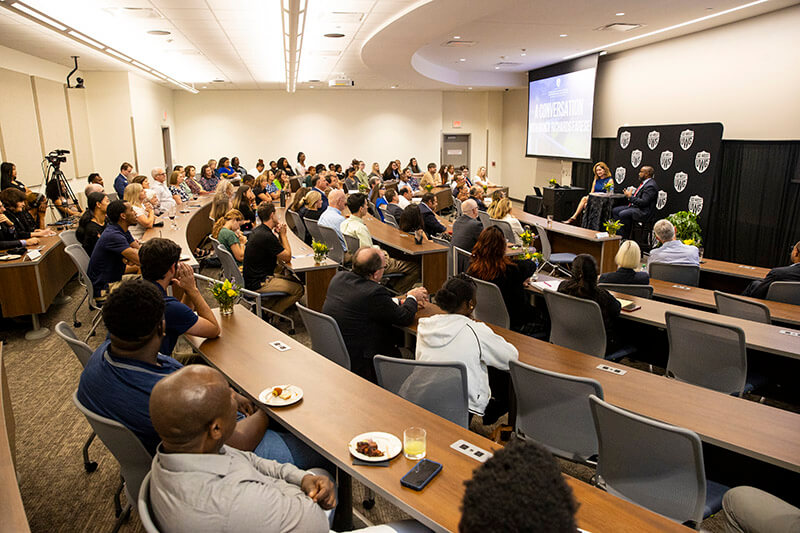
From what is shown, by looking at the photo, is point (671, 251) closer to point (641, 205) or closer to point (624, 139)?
point (641, 205)

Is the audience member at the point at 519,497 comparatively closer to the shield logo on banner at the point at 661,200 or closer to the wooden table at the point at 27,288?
the wooden table at the point at 27,288

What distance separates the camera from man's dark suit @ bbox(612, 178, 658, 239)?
982 centimetres

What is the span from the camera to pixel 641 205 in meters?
9.90

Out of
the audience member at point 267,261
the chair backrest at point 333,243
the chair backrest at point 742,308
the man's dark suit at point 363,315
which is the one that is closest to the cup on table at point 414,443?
the man's dark suit at point 363,315

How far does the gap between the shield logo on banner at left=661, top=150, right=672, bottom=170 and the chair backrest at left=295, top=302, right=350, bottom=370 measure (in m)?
9.03

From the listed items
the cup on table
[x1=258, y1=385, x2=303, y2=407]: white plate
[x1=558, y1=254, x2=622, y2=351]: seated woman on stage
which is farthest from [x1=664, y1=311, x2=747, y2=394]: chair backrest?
[x1=258, y1=385, x2=303, y2=407]: white plate

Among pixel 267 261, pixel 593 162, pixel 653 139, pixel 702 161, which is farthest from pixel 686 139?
pixel 267 261

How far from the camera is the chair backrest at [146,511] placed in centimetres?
159

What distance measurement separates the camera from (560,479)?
1063 mm

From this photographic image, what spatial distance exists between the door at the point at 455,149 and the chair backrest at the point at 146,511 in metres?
19.2

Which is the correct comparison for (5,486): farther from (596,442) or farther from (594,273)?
(594,273)

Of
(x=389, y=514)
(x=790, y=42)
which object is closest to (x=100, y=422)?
(x=389, y=514)

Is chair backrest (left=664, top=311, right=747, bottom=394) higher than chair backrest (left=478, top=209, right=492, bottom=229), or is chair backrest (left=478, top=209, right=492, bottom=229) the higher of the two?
chair backrest (left=478, top=209, right=492, bottom=229)

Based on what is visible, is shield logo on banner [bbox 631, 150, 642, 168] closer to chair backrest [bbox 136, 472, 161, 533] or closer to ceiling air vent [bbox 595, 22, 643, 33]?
ceiling air vent [bbox 595, 22, 643, 33]
